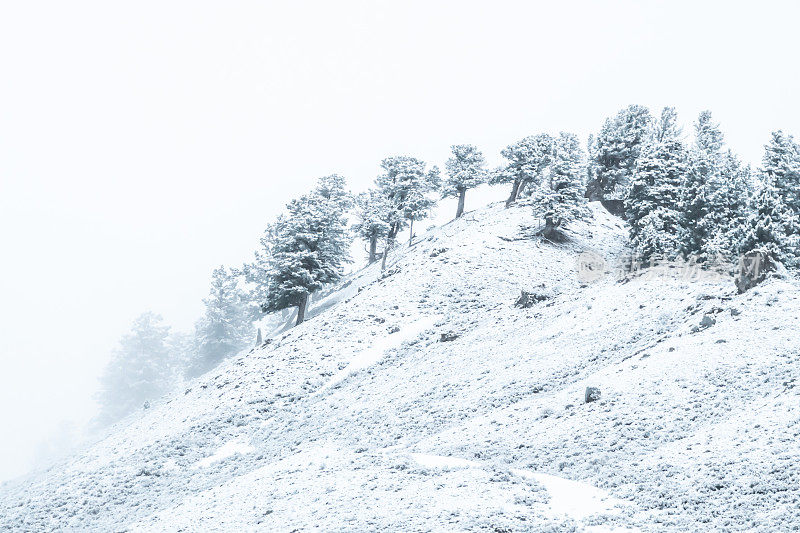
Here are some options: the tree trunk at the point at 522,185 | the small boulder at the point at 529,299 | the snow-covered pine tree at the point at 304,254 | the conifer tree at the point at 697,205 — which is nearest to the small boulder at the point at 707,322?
the conifer tree at the point at 697,205

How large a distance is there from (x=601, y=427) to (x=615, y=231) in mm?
A: 44494

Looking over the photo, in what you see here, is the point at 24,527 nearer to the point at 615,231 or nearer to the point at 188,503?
the point at 188,503

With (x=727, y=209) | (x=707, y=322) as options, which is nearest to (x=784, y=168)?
(x=727, y=209)

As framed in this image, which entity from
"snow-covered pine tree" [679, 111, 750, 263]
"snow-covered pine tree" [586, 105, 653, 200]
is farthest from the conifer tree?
"snow-covered pine tree" [586, 105, 653, 200]

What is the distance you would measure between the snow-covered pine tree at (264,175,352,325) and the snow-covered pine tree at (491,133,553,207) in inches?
893

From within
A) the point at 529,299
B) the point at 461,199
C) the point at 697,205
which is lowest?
the point at 529,299

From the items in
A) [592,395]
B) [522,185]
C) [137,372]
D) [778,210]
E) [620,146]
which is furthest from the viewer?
[137,372]

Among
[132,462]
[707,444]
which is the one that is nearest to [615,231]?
[707,444]

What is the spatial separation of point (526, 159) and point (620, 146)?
1083cm

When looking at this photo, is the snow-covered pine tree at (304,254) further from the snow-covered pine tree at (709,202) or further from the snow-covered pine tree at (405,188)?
the snow-covered pine tree at (709,202)

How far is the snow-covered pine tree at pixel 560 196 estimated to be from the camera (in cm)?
5559

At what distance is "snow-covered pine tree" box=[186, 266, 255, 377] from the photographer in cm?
7556

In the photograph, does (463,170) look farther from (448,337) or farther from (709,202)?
(448,337)

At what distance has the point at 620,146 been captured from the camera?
220 ft
